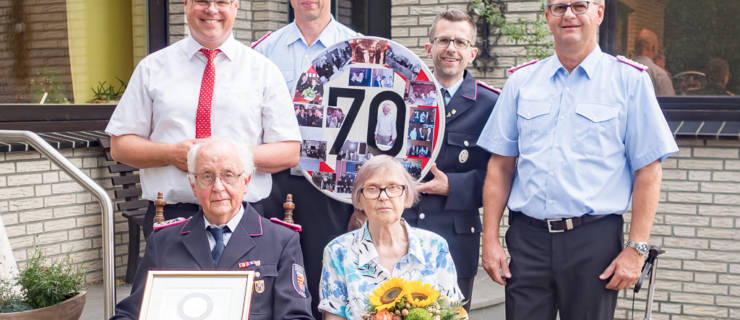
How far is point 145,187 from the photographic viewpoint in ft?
10.4

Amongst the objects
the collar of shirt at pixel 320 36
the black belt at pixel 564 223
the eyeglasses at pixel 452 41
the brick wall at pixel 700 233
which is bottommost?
the brick wall at pixel 700 233

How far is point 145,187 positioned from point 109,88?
3129 millimetres

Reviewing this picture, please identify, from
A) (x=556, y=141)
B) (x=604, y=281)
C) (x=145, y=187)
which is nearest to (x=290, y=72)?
(x=145, y=187)

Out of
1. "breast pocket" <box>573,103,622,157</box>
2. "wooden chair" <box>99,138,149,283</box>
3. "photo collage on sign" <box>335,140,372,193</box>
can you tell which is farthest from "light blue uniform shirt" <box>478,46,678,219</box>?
"wooden chair" <box>99,138,149,283</box>

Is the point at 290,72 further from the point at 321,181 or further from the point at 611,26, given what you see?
the point at 611,26

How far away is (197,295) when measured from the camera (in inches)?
96.7

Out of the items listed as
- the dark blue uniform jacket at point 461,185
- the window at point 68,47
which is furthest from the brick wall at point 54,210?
the dark blue uniform jacket at point 461,185

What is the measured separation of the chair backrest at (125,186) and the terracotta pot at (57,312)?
269cm

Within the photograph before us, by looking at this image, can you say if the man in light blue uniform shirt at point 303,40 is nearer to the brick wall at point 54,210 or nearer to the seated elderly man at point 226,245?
the seated elderly man at point 226,245

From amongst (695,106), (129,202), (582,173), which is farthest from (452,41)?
(129,202)

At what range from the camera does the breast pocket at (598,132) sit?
3078mm

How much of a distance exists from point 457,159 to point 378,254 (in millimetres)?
692

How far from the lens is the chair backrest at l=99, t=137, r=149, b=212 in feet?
18.4

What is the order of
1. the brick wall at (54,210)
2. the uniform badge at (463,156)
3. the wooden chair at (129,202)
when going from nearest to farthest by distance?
the uniform badge at (463,156), the brick wall at (54,210), the wooden chair at (129,202)
